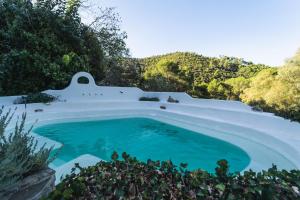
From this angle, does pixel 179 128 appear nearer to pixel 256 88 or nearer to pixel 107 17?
pixel 107 17

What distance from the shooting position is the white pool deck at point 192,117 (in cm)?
509

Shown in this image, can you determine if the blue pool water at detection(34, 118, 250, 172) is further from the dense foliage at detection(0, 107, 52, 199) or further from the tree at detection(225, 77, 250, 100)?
the tree at detection(225, 77, 250, 100)

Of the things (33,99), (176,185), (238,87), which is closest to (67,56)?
(33,99)

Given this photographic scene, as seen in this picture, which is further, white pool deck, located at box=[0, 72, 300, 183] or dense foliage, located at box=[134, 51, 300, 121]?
dense foliage, located at box=[134, 51, 300, 121]

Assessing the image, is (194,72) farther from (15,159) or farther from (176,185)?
(15,159)

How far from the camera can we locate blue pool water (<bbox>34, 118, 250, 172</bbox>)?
18.4 ft

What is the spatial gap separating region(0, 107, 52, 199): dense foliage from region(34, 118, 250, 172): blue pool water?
3027 mm

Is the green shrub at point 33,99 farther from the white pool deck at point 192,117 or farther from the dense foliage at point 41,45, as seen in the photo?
the dense foliage at point 41,45

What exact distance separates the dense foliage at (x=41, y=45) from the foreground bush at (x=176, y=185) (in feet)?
33.7

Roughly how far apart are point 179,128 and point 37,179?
22.7ft

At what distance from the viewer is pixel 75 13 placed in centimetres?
1357

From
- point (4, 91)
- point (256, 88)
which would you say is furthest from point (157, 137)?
point (256, 88)

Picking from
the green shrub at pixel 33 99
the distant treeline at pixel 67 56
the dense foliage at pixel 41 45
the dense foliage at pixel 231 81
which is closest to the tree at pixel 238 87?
the dense foliage at pixel 231 81

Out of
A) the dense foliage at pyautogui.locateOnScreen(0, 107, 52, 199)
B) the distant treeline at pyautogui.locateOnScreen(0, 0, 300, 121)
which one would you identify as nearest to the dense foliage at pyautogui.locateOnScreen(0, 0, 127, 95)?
the distant treeline at pyautogui.locateOnScreen(0, 0, 300, 121)
